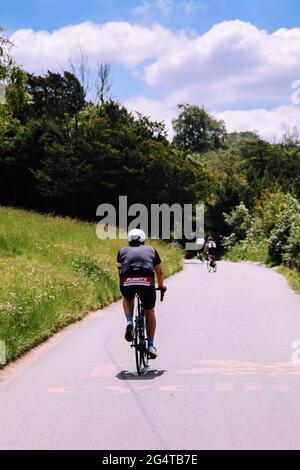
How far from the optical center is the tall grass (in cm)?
1088

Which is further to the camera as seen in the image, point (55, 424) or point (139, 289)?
point (139, 289)

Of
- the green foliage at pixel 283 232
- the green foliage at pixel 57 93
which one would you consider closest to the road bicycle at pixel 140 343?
the green foliage at pixel 283 232

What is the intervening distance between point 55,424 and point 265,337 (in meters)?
6.38

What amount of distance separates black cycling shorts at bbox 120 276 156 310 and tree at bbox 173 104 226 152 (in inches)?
4486

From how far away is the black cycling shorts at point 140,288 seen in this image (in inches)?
352

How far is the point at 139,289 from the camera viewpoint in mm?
8977

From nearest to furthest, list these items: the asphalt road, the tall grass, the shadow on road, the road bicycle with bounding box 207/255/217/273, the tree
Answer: the asphalt road → the shadow on road → the tall grass → the road bicycle with bounding box 207/255/217/273 → the tree

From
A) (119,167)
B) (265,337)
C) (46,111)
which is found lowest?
(265,337)

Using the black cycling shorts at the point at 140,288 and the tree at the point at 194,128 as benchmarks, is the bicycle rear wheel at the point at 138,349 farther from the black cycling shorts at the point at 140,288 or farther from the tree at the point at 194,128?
the tree at the point at 194,128

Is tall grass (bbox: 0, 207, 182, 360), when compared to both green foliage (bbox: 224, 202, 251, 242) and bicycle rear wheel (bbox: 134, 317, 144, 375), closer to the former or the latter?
bicycle rear wheel (bbox: 134, 317, 144, 375)

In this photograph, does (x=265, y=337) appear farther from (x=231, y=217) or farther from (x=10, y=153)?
(x=231, y=217)

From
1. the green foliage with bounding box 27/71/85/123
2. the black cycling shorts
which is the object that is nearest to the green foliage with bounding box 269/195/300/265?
the black cycling shorts
